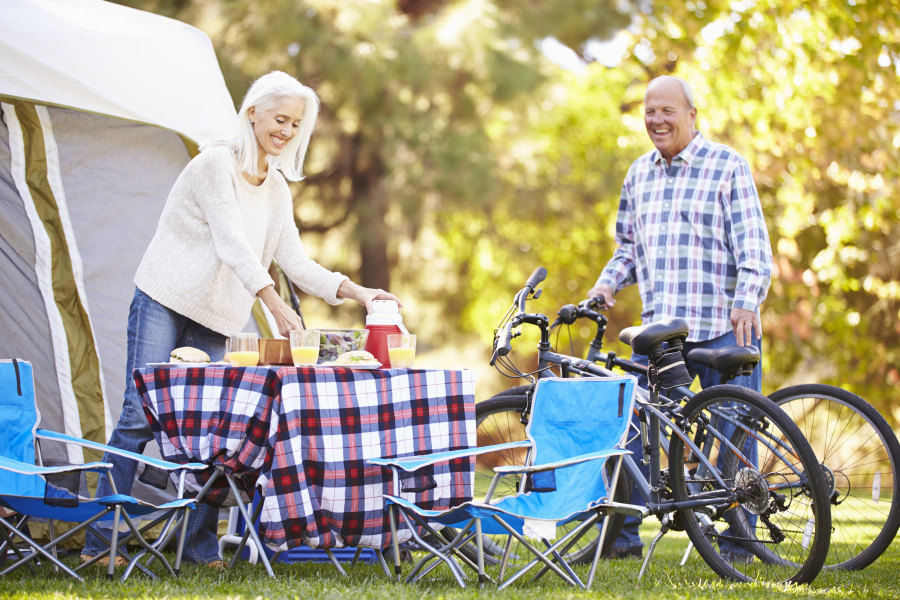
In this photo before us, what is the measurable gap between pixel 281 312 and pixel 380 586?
0.84 metres

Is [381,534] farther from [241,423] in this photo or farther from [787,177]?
[787,177]

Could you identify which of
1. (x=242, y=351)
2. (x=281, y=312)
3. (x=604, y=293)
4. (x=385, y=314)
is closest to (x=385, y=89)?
(x=604, y=293)

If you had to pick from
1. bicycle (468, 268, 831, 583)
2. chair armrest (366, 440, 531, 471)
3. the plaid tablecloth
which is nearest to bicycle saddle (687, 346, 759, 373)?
bicycle (468, 268, 831, 583)

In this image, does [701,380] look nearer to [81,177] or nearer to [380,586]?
[380,586]

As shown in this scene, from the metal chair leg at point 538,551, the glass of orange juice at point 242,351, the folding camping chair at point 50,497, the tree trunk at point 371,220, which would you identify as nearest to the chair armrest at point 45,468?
the folding camping chair at point 50,497

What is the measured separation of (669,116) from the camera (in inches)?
135

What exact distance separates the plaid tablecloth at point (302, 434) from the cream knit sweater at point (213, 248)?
377mm

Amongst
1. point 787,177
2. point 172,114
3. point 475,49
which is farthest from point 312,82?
point 172,114

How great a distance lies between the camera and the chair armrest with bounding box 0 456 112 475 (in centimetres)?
245

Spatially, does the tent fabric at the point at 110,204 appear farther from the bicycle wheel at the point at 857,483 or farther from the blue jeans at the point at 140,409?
the bicycle wheel at the point at 857,483

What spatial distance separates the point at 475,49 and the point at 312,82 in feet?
5.32

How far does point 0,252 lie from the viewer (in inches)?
136

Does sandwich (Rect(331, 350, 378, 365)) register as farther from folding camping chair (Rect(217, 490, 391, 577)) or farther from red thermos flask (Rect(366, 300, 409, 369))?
folding camping chair (Rect(217, 490, 391, 577))

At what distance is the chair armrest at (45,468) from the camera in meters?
2.45
